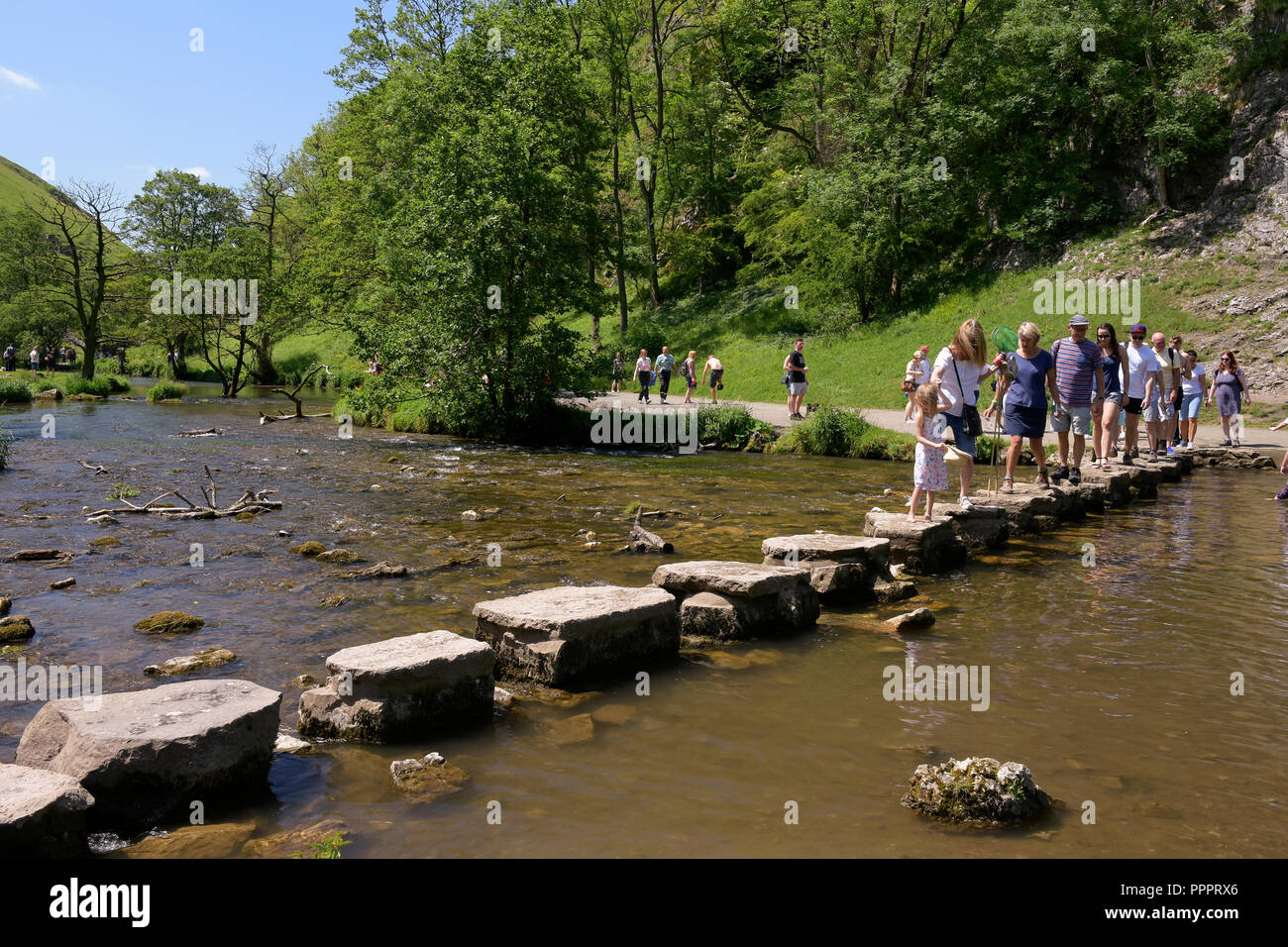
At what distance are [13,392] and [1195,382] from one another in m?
42.7

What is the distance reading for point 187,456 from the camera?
19875mm

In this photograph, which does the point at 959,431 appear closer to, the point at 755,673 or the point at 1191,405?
the point at 755,673

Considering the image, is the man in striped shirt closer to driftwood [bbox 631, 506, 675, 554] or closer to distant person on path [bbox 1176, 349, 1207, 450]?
driftwood [bbox 631, 506, 675, 554]

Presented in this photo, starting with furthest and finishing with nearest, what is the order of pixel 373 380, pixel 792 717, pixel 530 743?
pixel 373 380 < pixel 792 717 < pixel 530 743

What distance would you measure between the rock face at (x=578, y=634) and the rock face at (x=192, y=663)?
2.06 m

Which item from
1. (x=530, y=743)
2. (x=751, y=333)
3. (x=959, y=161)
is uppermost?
(x=959, y=161)

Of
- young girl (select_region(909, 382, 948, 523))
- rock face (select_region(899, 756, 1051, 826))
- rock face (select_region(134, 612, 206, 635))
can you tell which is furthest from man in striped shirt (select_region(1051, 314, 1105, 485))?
rock face (select_region(134, 612, 206, 635))

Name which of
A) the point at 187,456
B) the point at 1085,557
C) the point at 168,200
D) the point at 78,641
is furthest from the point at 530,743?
the point at 168,200

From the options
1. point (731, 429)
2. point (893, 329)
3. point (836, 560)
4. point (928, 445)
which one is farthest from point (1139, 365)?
point (893, 329)

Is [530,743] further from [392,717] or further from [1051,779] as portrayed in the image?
[1051,779]

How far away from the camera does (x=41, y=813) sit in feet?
11.9

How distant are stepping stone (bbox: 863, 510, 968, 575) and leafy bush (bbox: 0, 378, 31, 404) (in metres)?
38.1

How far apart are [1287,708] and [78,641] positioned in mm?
9524

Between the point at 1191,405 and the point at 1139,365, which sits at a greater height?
the point at 1139,365
